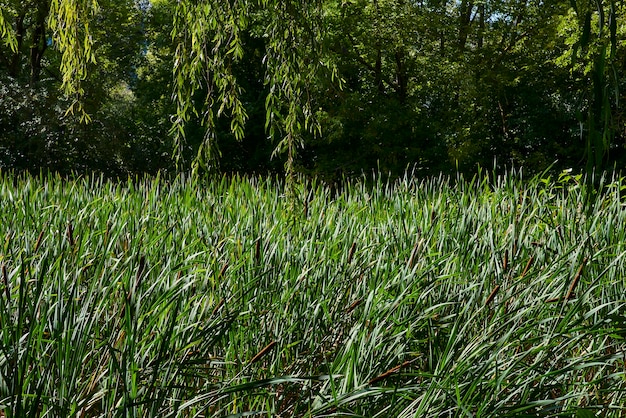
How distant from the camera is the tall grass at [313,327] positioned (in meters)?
1.72

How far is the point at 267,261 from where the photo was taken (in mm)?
2840

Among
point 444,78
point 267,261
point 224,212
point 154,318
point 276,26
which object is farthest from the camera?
point 444,78

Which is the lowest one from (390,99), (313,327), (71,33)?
(313,327)

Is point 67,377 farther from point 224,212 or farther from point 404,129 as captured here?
point 404,129

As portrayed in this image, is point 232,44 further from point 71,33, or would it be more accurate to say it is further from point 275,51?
point 71,33

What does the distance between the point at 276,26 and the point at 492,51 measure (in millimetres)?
11217

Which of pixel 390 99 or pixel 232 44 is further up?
pixel 390 99

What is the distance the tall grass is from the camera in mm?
1724

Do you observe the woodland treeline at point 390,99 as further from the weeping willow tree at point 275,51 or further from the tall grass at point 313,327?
the tall grass at point 313,327

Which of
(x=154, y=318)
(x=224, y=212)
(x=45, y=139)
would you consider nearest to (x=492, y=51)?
(x=45, y=139)

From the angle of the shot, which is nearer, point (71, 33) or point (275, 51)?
point (71, 33)

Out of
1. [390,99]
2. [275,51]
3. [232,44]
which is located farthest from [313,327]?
[390,99]

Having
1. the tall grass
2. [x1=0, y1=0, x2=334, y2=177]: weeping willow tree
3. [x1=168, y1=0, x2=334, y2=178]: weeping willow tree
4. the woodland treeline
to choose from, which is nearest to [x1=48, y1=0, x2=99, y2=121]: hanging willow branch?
[x1=0, y1=0, x2=334, y2=177]: weeping willow tree

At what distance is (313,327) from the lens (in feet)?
7.67
